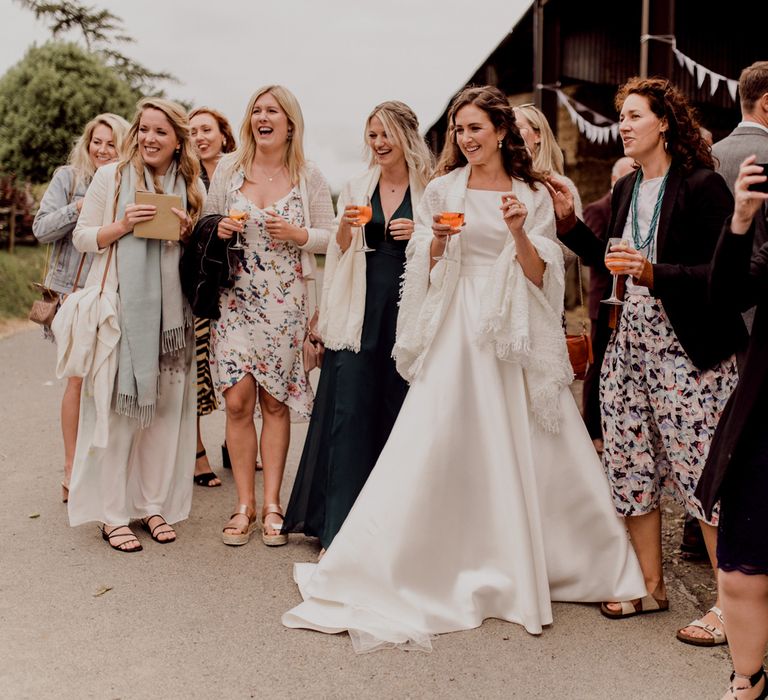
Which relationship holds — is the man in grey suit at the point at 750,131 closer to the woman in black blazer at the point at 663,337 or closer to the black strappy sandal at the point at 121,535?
the woman in black blazer at the point at 663,337

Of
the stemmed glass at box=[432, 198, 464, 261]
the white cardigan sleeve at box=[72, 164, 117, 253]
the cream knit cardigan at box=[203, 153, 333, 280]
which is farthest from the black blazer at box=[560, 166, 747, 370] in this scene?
the white cardigan sleeve at box=[72, 164, 117, 253]

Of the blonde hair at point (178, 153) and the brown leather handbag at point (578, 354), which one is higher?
the blonde hair at point (178, 153)

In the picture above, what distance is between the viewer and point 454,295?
4.45 m

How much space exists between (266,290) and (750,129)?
2.63 metres

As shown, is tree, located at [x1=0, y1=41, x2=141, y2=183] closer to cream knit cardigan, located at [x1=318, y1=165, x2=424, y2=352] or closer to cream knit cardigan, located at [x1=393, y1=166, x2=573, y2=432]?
cream knit cardigan, located at [x1=318, y1=165, x2=424, y2=352]

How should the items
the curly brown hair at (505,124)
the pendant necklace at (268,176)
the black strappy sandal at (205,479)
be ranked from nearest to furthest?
the curly brown hair at (505,124), the pendant necklace at (268,176), the black strappy sandal at (205,479)

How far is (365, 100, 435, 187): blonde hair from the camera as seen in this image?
4.91 meters

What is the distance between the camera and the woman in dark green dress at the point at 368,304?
494cm

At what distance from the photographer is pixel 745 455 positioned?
118 inches

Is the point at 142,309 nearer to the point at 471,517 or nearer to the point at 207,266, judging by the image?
the point at 207,266

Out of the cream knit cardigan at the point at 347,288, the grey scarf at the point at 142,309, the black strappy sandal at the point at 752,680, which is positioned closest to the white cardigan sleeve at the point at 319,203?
the cream knit cardigan at the point at 347,288

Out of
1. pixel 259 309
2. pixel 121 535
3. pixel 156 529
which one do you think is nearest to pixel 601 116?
pixel 259 309

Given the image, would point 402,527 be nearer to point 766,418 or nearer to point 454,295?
point 454,295

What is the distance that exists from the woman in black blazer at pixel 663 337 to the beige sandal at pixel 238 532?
6.64ft
